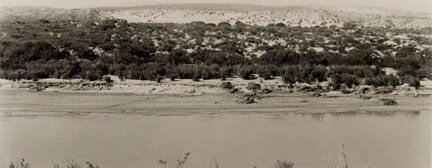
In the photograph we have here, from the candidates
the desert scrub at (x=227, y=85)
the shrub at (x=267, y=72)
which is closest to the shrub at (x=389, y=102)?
the shrub at (x=267, y=72)

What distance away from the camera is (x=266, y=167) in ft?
31.0

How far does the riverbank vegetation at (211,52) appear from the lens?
10.5 m

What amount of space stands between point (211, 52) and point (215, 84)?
2.52 feet

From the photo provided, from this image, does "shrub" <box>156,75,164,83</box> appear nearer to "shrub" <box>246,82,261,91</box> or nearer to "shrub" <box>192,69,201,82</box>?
"shrub" <box>192,69,201,82</box>

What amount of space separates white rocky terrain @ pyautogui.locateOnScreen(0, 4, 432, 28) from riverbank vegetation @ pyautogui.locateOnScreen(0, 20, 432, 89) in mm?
242

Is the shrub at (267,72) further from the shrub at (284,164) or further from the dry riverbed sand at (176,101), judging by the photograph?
the shrub at (284,164)

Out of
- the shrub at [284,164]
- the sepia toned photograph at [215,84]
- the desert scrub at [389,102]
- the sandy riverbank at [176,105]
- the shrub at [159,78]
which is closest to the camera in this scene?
the shrub at [284,164]

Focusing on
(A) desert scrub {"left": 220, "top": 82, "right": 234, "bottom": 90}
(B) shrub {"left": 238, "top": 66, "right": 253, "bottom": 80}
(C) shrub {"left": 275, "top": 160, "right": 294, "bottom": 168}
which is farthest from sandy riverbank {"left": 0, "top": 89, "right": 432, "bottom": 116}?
(C) shrub {"left": 275, "top": 160, "right": 294, "bottom": 168}

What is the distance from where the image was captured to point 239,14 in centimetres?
1027

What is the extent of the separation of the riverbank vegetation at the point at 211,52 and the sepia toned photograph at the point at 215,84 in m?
0.03

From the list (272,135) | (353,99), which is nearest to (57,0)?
(272,135)

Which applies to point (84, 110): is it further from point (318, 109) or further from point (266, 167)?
point (318, 109)

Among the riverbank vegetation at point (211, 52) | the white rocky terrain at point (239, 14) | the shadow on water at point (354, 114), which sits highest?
the white rocky terrain at point (239, 14)

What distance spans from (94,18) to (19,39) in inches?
58.1
